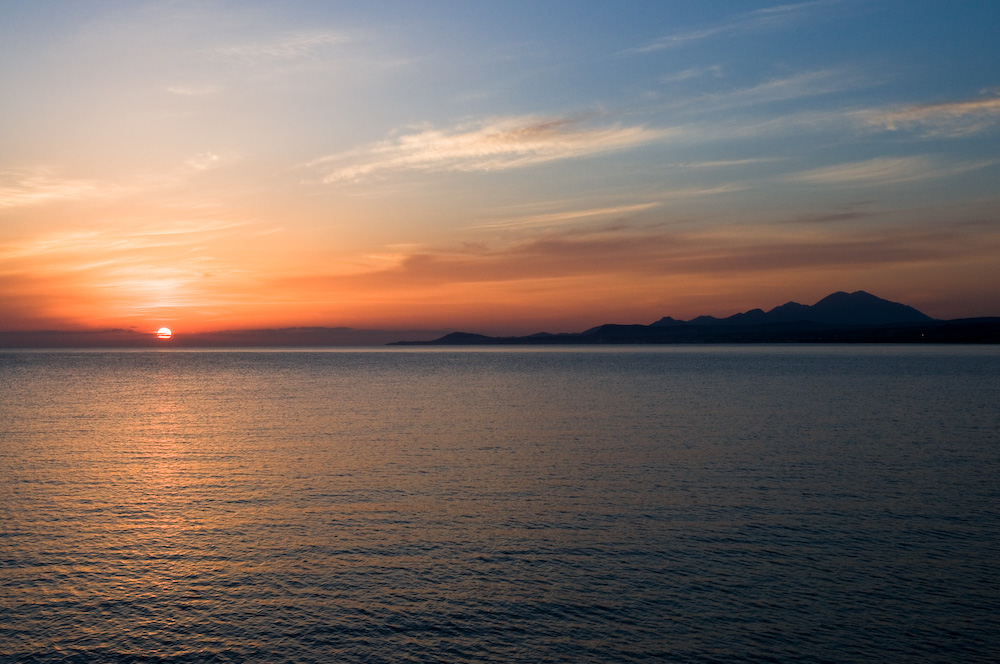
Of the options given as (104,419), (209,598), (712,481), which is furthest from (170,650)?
(104,419)

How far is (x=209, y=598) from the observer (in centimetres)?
2150

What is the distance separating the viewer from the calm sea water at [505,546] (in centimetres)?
1869

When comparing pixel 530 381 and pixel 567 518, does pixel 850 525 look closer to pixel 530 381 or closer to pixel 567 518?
pixel 567 518

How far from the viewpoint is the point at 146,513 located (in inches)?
1247

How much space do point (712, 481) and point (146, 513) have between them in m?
→ 27.6

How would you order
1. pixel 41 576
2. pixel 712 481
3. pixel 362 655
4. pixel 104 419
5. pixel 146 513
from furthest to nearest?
pixel 104 419 < pixel 712 481 < pixel 146 513 < pixel 41 576 < pixel 362 655

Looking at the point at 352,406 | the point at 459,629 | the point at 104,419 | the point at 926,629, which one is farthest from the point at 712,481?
the point at 104,419

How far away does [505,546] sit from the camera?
26.1 meters

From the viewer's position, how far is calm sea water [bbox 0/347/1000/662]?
61.3ft

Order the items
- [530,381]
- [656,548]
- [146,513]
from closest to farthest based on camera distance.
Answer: [656,548] < [146,513] < [530,381]

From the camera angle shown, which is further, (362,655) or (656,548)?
(656,548)

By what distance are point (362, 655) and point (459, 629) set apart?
2.74 m

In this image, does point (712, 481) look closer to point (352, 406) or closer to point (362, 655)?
point (362, 655)

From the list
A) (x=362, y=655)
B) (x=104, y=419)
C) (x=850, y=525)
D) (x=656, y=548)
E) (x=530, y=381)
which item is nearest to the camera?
(x=362, y=655)
